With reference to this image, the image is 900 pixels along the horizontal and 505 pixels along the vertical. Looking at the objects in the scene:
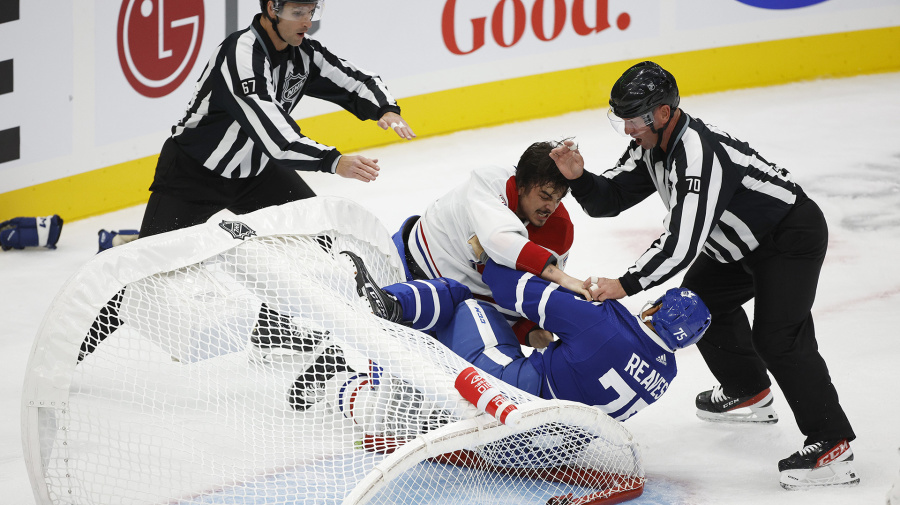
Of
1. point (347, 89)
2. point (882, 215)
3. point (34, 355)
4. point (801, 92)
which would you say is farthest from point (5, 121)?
point (801, 92)

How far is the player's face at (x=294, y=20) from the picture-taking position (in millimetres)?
3104

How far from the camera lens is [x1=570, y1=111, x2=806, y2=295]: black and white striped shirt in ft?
8.22

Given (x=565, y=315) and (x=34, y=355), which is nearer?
(x=34, y=355)

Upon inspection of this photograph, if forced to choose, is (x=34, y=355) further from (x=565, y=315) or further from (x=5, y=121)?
(x=5, y=121)

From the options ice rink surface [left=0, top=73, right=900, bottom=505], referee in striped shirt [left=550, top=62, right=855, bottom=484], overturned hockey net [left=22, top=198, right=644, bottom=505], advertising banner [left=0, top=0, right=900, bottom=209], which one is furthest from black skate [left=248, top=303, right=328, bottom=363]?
advertising banner [left=0, top=0, right=900, bottom=209]

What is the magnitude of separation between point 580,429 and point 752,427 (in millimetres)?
827

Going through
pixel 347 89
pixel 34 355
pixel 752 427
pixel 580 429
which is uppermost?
pixel 347 89

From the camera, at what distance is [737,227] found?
2.65 meters

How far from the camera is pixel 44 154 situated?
16.4 feet

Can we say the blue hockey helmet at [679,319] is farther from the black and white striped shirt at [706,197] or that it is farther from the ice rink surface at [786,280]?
the ice rink surface at [786,280]

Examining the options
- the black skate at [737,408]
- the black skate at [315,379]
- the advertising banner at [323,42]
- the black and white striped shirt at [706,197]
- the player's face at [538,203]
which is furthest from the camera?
the advertising banner at [323,42]

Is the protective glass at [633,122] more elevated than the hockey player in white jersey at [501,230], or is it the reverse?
the protective glass at [633,122]

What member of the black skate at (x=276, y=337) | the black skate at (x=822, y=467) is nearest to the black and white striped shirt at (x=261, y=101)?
the black skate at (x=276, y=337)

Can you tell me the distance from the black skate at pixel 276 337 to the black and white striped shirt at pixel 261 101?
82cm
